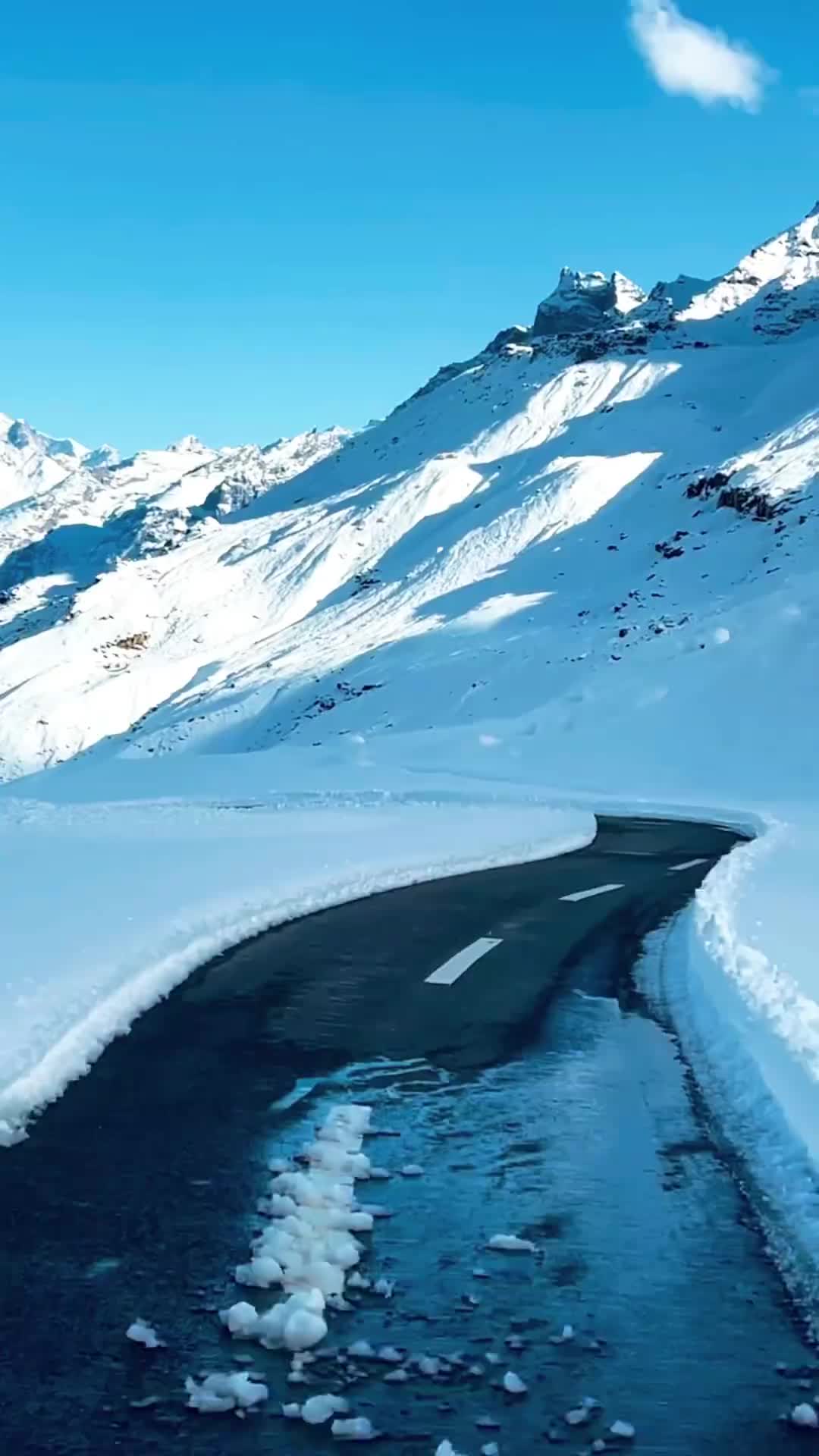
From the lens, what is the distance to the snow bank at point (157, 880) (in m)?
7.86

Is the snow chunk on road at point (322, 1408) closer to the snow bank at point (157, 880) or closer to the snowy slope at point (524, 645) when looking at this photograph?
the snowy slope at point (524, 645)

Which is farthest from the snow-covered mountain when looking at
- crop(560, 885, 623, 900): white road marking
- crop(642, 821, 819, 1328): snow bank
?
crop(642, 821, 819, 1328): snow bank

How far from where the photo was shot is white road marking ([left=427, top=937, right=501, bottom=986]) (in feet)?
33.7

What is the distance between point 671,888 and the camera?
1678 centimetres

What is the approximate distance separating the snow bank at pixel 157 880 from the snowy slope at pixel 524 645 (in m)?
0.12

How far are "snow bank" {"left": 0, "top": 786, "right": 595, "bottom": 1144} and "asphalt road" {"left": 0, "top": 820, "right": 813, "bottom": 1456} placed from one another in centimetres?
34

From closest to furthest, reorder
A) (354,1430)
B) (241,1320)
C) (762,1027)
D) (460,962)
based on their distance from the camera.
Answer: (354,1430), (241,1320), (762,1027), (460,962)

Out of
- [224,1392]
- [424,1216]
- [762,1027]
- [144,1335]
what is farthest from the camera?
[762,1027]

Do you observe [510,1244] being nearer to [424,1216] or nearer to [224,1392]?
[424,1216]

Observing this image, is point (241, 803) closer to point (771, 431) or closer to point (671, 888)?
point (671, 888)

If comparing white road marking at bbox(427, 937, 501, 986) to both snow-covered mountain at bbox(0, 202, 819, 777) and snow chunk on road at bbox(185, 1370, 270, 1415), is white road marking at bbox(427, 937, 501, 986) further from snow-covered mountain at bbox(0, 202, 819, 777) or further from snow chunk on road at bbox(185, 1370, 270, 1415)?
snow-covered mountain at bbox(0, 202, 819, 777)

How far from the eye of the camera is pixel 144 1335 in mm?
4023

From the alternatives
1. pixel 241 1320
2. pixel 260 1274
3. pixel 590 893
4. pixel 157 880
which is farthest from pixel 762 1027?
pixel 590 893

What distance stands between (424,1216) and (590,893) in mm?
11126
